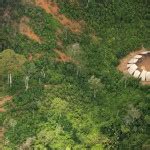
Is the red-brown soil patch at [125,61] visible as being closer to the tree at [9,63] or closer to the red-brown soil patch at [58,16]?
the red-brown soil patch at [58,16]

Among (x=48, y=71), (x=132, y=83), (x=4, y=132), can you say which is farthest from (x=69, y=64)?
(x=4, y=132)

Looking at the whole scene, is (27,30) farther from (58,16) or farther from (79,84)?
(79,84)

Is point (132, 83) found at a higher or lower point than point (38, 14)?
lower

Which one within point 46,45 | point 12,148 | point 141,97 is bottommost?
point 12,148

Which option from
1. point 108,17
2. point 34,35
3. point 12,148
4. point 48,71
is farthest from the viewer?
point 108,17

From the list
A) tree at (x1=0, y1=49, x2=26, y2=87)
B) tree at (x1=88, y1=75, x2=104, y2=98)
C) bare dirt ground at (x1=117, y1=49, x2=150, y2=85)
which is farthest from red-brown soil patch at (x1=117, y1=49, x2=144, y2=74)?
tree at (x1=0, y1=49, x2=26, y2=87)

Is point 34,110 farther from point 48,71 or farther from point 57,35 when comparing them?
point 57,35

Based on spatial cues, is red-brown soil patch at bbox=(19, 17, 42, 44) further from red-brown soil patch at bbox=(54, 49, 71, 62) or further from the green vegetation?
red-brown soil patch at bbox=(54, 49, 71, 62)
